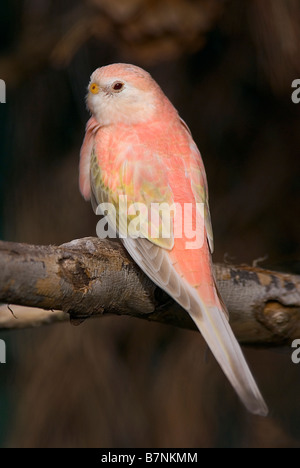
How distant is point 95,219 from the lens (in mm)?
2766

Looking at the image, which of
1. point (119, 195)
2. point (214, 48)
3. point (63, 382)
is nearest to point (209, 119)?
point (214, 48)

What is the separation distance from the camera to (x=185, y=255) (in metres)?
1.79

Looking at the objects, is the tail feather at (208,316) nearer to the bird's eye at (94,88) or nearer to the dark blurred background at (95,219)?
the bird's eye at (94,88)

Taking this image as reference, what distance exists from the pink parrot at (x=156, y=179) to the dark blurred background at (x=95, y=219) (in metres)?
0.64

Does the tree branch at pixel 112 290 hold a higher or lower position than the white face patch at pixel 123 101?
lower

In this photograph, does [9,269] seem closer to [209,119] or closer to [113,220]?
[113,220]

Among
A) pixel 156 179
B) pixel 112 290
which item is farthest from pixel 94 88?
pixel 112 290
